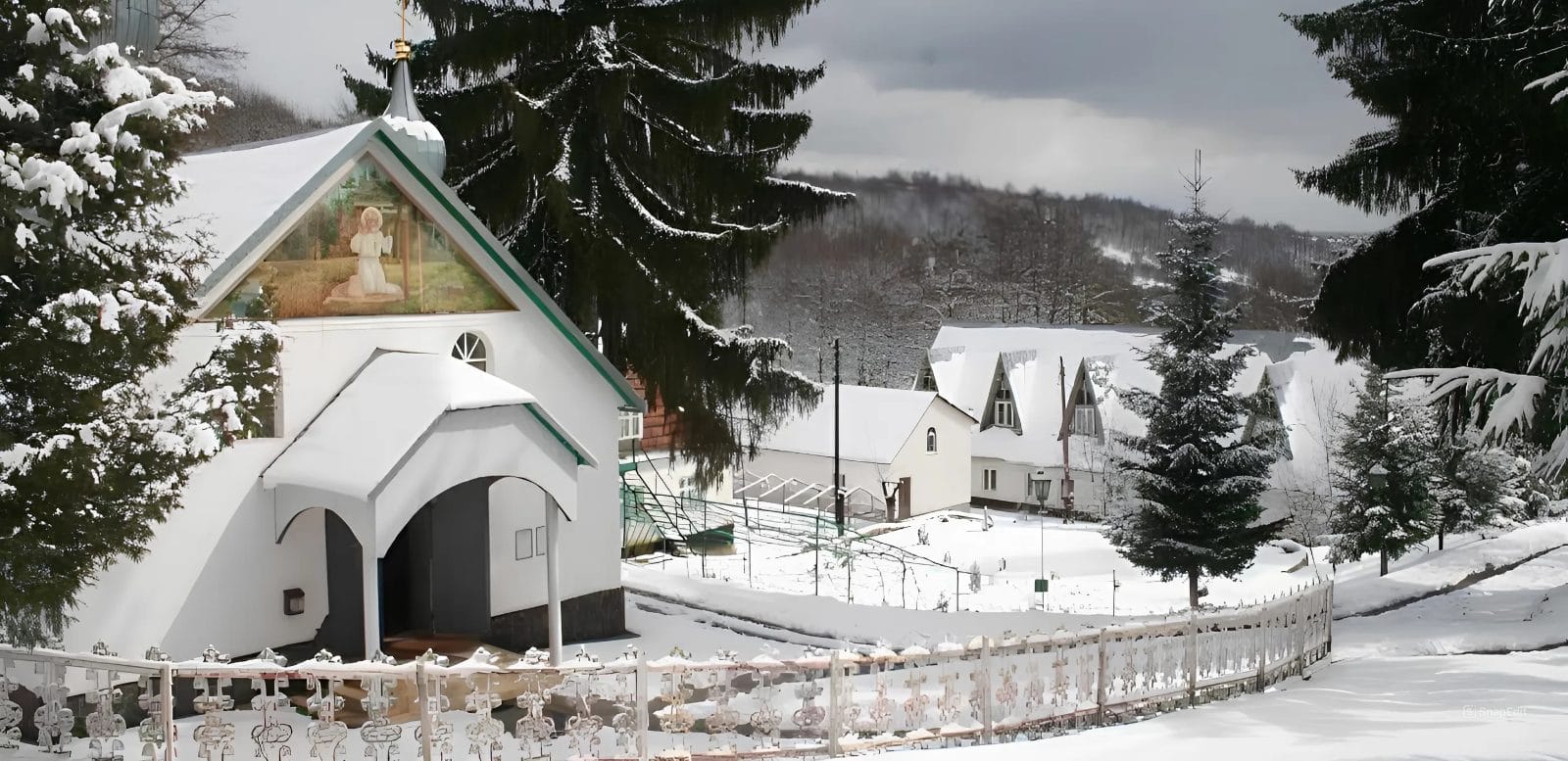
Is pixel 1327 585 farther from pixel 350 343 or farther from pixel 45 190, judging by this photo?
pixel 45 190

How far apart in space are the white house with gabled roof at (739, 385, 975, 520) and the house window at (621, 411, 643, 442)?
8.13 m

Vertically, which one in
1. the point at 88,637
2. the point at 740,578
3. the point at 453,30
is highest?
the point at 453,30

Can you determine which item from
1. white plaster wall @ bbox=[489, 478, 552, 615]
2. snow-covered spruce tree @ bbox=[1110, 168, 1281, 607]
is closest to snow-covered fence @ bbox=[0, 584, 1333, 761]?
white plaster wall @ bbox=[489, 478, 552, 615]

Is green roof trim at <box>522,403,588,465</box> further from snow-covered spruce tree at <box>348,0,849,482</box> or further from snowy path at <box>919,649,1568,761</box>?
snowy path at <box>919,649,1568,761</box>

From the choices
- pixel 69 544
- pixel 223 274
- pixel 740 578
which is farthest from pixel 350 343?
pixel 740 578

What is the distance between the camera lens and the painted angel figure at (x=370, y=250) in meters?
11.7

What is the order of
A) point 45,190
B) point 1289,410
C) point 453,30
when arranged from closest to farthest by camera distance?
point 45,190
point 453,30
point 1289,410

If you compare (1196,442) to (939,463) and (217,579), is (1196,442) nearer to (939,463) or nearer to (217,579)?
(217,579)

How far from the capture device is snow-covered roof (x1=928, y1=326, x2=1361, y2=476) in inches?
1294

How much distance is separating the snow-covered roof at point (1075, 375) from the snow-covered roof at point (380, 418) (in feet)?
78.0

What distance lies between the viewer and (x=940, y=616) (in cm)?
1571

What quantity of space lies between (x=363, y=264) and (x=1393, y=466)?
17.1 meters

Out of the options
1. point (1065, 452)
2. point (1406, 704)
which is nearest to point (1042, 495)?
point (1065, 452)

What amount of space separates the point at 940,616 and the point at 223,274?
374 inches
